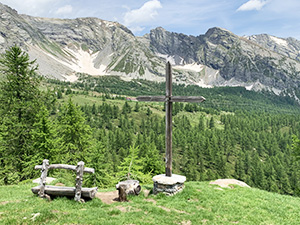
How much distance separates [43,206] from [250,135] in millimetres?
167679

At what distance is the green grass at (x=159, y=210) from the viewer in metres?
10.1

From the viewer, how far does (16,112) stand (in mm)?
24016

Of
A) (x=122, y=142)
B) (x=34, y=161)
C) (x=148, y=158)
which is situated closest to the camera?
(x=34, y=161)

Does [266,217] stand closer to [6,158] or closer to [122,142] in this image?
[6,158]

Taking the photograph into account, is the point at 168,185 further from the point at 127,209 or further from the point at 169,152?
the point at 127,209

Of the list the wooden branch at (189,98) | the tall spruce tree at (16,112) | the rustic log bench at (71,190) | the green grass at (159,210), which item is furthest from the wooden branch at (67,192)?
the tall spruce tree at (16,112)

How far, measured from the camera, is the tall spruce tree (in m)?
23.3

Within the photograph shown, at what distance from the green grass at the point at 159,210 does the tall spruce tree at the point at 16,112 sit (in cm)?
954

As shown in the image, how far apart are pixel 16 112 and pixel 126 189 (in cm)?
1821

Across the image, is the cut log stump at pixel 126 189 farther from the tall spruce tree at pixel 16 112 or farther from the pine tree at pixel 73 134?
the pine tree at pixel 73 134

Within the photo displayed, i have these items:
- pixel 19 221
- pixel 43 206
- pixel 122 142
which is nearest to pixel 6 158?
pixel 43 206

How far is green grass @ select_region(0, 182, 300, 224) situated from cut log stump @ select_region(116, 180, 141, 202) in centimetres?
47

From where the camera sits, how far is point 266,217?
12188mm

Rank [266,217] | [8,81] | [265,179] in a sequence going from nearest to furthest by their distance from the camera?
[266,217]
[8,81]
[265,179]
